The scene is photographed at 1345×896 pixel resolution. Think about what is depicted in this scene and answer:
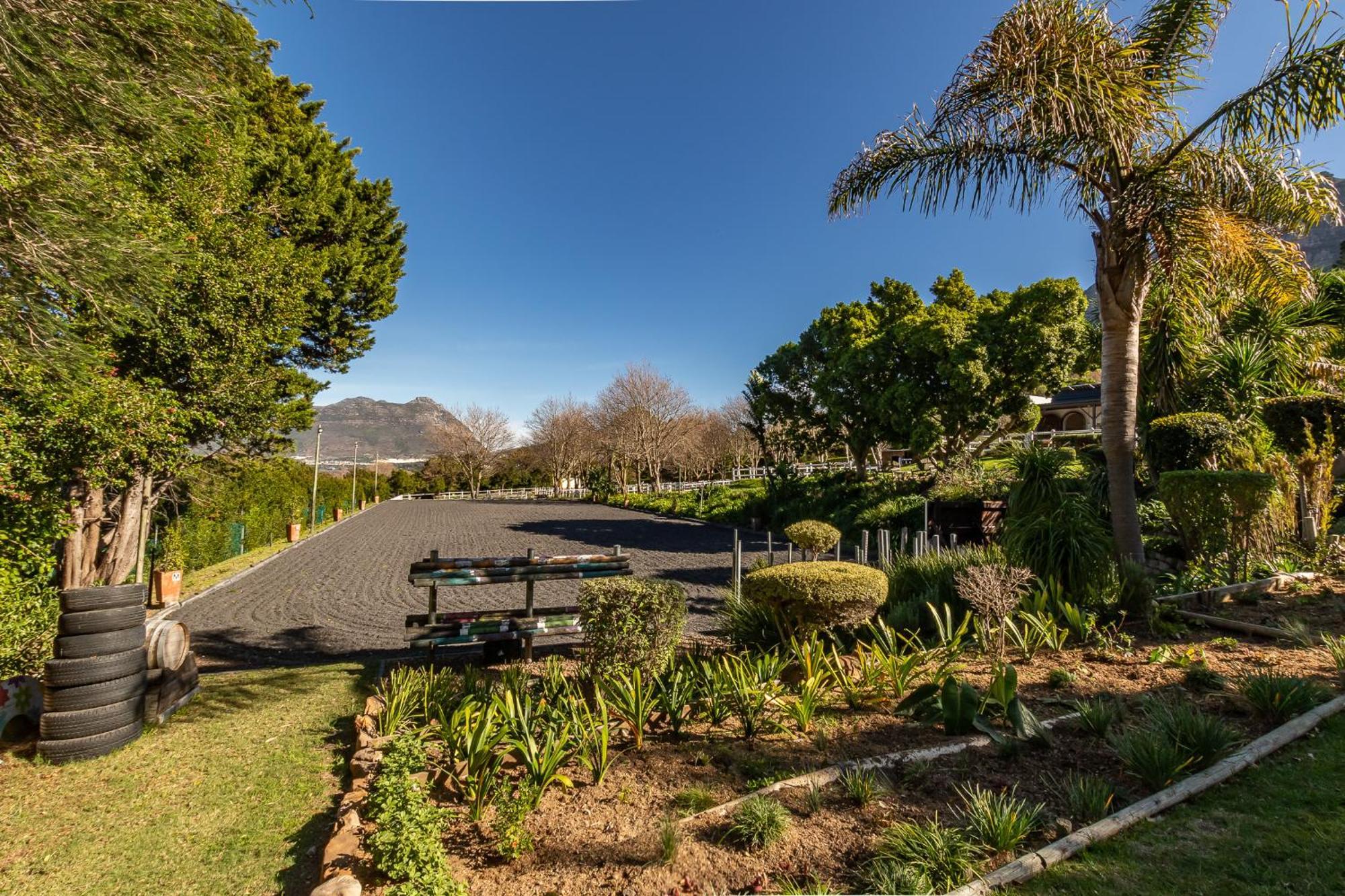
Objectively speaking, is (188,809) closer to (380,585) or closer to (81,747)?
(81,747)

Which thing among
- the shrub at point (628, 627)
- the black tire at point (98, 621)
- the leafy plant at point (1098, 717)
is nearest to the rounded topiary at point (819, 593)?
the shrub at point (628, 627)

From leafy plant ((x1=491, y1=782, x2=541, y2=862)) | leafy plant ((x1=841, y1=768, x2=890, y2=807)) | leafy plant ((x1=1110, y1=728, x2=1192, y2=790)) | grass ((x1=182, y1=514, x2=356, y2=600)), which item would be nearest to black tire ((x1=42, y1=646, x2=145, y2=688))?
leafy plant ((x1=491, y1=782, x2=541, y2=862))

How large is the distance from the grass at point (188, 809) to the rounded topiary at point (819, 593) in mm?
3314

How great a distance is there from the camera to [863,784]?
9.44ft

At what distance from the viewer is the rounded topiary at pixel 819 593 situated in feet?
15.0

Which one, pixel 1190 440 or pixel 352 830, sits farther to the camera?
pixel 1190 440

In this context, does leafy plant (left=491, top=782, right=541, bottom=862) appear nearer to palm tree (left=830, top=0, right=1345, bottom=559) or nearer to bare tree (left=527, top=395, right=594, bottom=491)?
palm tree (left=830, top=0, right=1345, bottom=559)

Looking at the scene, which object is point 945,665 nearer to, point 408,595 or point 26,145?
point 26,145

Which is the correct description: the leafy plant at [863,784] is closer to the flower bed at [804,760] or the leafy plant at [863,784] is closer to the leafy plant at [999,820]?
the flower bed at [804,760]

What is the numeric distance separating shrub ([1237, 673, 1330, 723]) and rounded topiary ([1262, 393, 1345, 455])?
22.3 feet

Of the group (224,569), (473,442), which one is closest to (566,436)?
(473,442)

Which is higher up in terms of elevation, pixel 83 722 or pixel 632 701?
pixel 632 701

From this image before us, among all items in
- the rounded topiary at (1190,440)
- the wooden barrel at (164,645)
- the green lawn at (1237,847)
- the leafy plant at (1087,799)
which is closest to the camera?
the green lawn at (1237,847)

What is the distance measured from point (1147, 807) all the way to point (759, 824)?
71.7 inches
